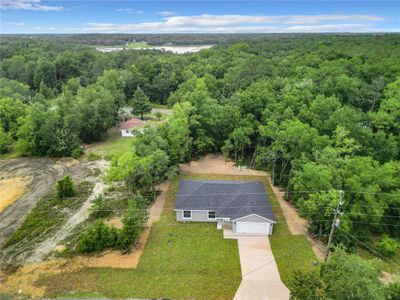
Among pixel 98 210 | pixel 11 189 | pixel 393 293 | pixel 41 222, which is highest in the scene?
pixel 393 293

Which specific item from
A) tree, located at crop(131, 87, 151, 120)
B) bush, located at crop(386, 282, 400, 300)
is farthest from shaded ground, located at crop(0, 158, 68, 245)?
bush, located at crop(386, 282, 400, 300)

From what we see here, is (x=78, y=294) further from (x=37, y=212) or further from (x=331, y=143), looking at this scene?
(x=331, y=143)

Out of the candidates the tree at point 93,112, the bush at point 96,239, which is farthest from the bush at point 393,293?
the tree at point 93,112

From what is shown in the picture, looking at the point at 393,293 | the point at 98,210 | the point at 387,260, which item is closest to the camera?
the point at 393,293

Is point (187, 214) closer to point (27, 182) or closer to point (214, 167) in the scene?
point (214, 167)

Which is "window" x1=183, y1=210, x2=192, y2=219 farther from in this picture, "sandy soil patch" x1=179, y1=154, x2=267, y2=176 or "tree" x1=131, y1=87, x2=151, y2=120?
"tree" x1=131, y1=87, x2=151, y2=120

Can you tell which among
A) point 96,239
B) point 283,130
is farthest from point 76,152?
point 283,130
